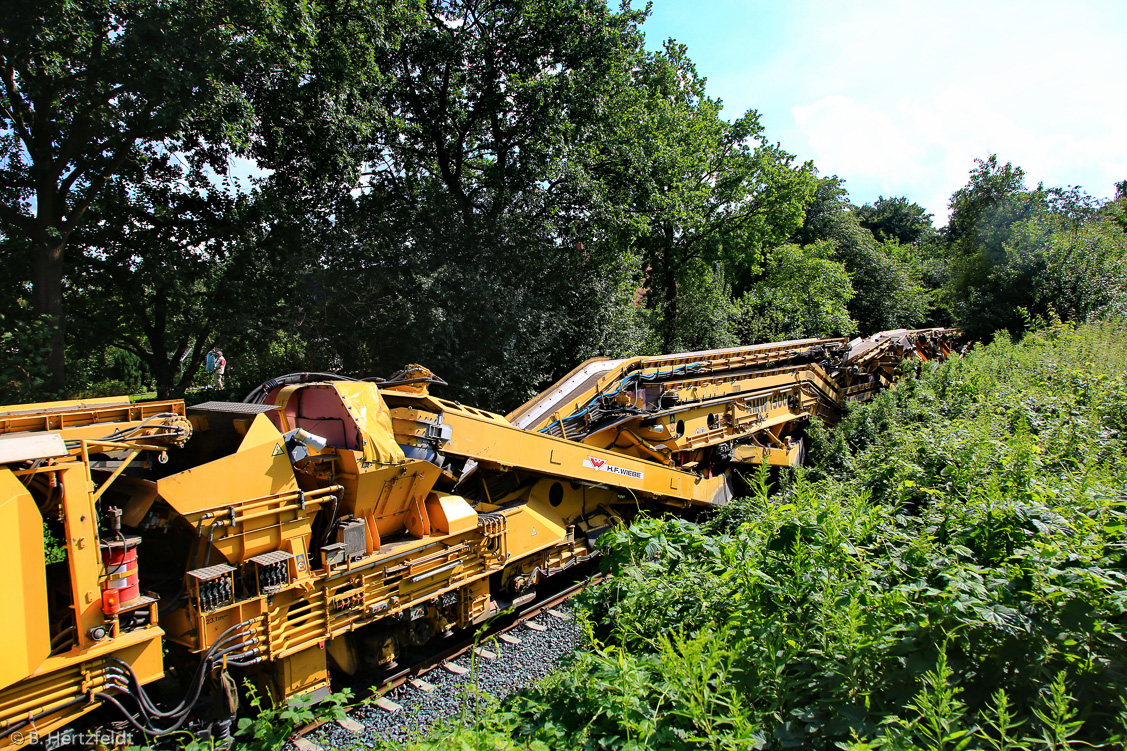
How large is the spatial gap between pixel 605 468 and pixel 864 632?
15.1ft

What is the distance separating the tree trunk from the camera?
1133 centimetres

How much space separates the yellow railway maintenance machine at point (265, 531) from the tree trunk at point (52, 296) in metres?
8.72

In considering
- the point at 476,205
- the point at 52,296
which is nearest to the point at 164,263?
the point at 52,296

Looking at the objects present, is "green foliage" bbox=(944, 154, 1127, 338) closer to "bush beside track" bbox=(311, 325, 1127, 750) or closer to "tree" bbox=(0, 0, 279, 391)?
"bush beside track" bbox=(311, 325, 1127, 750)

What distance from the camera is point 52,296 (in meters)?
11.4

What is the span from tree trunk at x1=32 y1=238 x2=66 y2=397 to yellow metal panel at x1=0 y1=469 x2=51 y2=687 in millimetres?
10332

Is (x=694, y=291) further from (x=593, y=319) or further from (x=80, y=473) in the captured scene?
(x=80, y=473)

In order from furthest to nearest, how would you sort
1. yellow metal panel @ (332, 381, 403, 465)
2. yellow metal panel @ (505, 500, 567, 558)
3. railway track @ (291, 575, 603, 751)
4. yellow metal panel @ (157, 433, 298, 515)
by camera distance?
yellow metal panel @ (505, 500, 567, 558)
yellow metal panel @ (332, 381, 403, 465)
railway track @ (291, 575, 603, 751)
yellow metal panel @ (157, 433, 298, 515)

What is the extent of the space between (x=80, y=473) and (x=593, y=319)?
13.6m

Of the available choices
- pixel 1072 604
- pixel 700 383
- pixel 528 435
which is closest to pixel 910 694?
pixel 1072 604

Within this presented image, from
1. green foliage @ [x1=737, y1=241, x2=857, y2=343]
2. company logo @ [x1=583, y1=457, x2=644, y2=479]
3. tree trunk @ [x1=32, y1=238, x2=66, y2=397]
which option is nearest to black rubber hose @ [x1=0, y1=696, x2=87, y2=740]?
company logo @ [x1=583, y1=457, x2=644, y2=479]

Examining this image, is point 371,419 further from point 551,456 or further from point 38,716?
point 38,716

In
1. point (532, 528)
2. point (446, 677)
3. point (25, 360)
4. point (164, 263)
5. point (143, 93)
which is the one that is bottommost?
point (446, 677)

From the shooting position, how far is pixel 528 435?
21.0 feet
